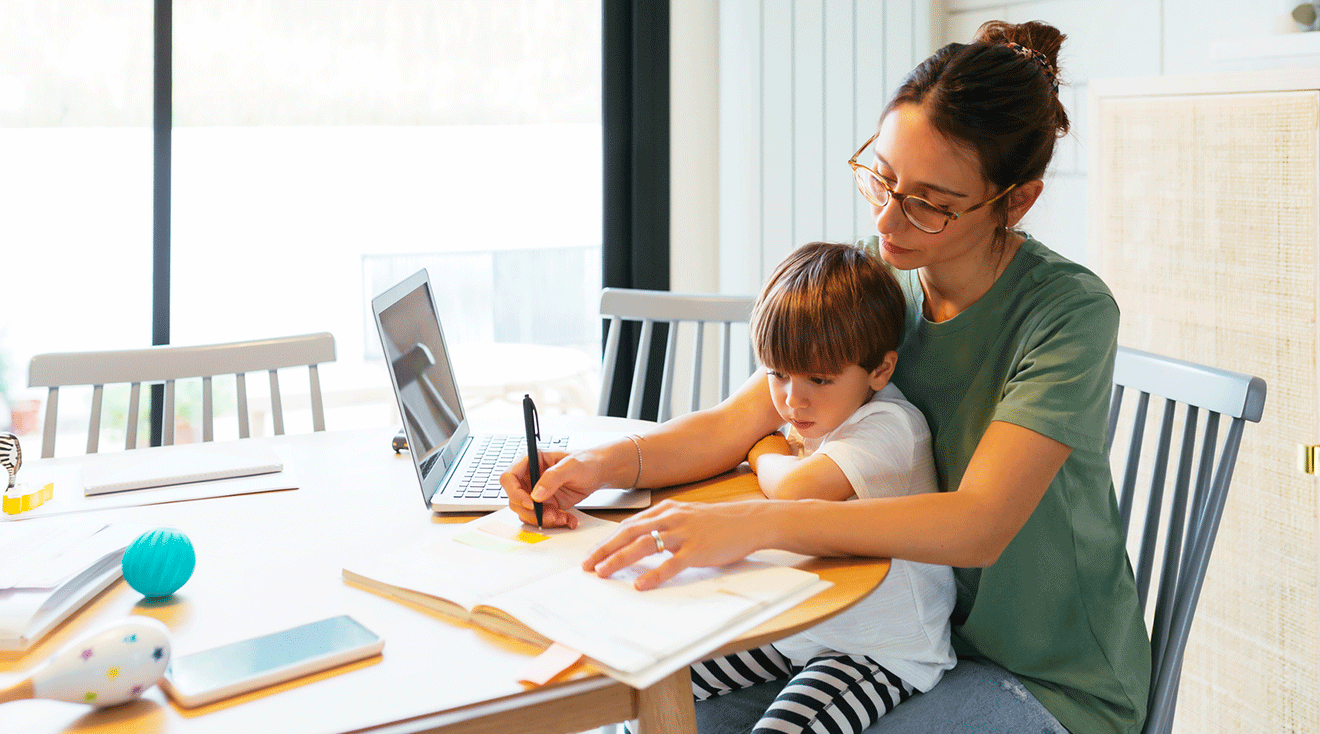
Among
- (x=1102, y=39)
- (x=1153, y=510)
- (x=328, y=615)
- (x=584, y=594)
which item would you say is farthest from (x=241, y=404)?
(x=1102, y=39)

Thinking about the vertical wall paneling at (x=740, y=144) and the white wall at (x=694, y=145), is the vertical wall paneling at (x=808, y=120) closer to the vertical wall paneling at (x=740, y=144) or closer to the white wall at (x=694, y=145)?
the vertical wall paneling at (x=740, y=144)

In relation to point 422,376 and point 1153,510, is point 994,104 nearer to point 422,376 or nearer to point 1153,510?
point 1153,510

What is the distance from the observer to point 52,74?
2221 mm

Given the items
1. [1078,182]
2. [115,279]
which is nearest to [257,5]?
[115,279]

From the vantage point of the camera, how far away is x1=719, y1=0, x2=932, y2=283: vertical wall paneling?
2.62 m

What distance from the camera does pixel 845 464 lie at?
1.09 metres

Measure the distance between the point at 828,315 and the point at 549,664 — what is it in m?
0.53

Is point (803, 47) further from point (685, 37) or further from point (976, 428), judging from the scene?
point (976, 428)

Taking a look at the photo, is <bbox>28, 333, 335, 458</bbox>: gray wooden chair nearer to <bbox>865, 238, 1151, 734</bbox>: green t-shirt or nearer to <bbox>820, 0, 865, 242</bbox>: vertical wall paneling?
<bbox>865, 238, 1151, 734</bbox>: green t-shirt

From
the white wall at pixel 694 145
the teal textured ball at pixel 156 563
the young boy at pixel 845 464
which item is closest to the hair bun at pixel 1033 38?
the young boy at pixel 845 464

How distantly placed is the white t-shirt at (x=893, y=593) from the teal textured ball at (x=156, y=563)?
0.66m

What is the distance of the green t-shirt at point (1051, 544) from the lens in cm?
110

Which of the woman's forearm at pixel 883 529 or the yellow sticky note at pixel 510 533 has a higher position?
the woman's forearm at pixel 883 529

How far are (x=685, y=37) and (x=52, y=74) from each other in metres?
1.55
